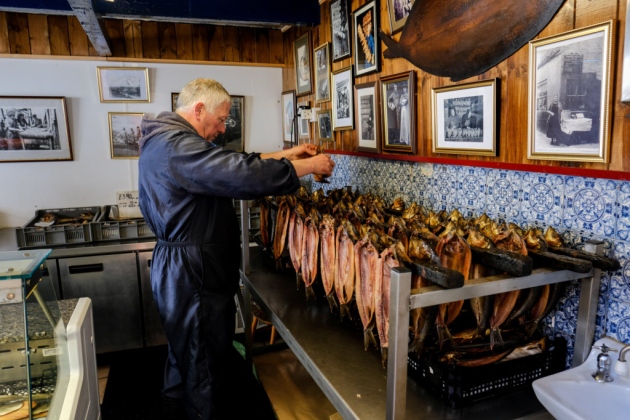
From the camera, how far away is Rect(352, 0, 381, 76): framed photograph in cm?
327

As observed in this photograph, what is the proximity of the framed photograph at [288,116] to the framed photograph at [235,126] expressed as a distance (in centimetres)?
49

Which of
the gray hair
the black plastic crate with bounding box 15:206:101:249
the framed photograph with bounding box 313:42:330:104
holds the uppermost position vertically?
the framed photograph with bounding box 313:42:330:104

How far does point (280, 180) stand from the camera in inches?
88.9

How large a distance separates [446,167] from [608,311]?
114cm

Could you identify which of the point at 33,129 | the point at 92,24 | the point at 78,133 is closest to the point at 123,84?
the point at 78,133

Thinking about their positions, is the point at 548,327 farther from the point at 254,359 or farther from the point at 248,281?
the point at 254,359

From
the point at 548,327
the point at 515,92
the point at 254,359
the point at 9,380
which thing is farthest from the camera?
the point at 254,359

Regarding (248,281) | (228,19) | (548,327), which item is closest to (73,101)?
(228,19)

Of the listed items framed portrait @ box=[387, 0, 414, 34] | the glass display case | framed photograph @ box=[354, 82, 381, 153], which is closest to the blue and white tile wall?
framed photograph @ box=[354, 82, 381, 153]

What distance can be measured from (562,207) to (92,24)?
378 cm

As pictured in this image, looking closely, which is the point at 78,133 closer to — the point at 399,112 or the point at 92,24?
the point at 92,24

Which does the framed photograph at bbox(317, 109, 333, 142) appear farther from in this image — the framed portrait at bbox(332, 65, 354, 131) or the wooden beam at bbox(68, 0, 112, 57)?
the wooden beam at bbox(68, 0, 112, 57)

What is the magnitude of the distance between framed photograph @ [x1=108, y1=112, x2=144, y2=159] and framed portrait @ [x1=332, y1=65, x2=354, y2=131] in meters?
2.35

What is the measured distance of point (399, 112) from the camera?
10.1 ft
